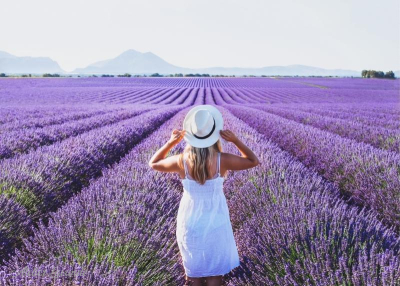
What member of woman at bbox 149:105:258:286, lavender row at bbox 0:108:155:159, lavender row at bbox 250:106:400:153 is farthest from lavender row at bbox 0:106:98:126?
lavender row at bbox 250:106:400:153

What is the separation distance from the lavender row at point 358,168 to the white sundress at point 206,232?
1726 millimetres

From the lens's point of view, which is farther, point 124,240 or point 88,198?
point 88,198

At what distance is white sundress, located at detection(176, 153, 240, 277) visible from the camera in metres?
1.74

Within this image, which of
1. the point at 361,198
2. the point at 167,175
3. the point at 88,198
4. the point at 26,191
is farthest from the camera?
the point at 361,198

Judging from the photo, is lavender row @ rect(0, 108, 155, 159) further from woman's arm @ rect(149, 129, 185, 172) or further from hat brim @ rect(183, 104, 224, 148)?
hat brim @ rect(183, 104, 224, 148)

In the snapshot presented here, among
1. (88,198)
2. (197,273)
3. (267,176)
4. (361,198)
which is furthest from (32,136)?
(361,198)

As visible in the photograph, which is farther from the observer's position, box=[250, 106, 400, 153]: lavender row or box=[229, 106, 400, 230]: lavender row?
box=[250, 106, 400, 153]: lavender row

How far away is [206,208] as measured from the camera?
70.2 inches

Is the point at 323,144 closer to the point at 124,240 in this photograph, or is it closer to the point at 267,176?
the point at 267,176

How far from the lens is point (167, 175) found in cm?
308

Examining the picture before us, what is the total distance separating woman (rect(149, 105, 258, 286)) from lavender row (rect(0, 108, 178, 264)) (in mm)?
1337

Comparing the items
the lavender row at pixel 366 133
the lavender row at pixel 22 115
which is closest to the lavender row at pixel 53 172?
the lavender row at pixel 366 133

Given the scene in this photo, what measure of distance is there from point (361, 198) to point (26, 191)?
330 centimetres

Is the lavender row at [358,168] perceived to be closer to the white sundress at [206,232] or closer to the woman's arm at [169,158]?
the white sundress at [206,232]
